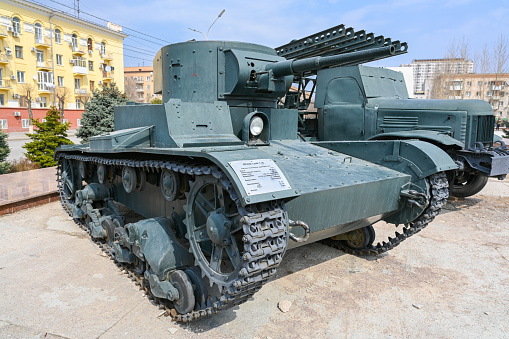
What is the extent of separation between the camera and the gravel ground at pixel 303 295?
3699mm

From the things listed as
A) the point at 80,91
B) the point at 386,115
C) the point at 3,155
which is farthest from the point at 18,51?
the point at 386,115

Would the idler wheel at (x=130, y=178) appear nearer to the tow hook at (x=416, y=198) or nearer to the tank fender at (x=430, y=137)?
the tow hook at (x=416, y=198)

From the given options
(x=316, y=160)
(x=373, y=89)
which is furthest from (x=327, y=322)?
(x=373, y=89)

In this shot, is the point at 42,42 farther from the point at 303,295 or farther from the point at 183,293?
the point at 303,295

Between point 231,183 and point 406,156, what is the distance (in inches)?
114

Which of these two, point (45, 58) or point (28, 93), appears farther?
point (45, 58)

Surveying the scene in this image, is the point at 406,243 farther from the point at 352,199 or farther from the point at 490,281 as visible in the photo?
the point at 352,199

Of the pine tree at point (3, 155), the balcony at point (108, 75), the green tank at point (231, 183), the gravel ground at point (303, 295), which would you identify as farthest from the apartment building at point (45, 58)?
the green tank at point (231, 183)

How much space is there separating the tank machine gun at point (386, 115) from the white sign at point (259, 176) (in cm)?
510

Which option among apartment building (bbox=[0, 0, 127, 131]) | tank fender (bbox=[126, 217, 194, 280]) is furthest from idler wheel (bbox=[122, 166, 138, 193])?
apartment building (bbox=[0, 0, 127, 131])

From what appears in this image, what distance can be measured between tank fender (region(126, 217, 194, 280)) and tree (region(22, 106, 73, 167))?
1023 cm

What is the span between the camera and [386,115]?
867cm

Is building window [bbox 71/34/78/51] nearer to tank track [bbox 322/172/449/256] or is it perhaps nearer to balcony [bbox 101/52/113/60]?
balcony [bbox 101/52/113/60]

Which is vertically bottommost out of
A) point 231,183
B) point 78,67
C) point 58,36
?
point 231,183
